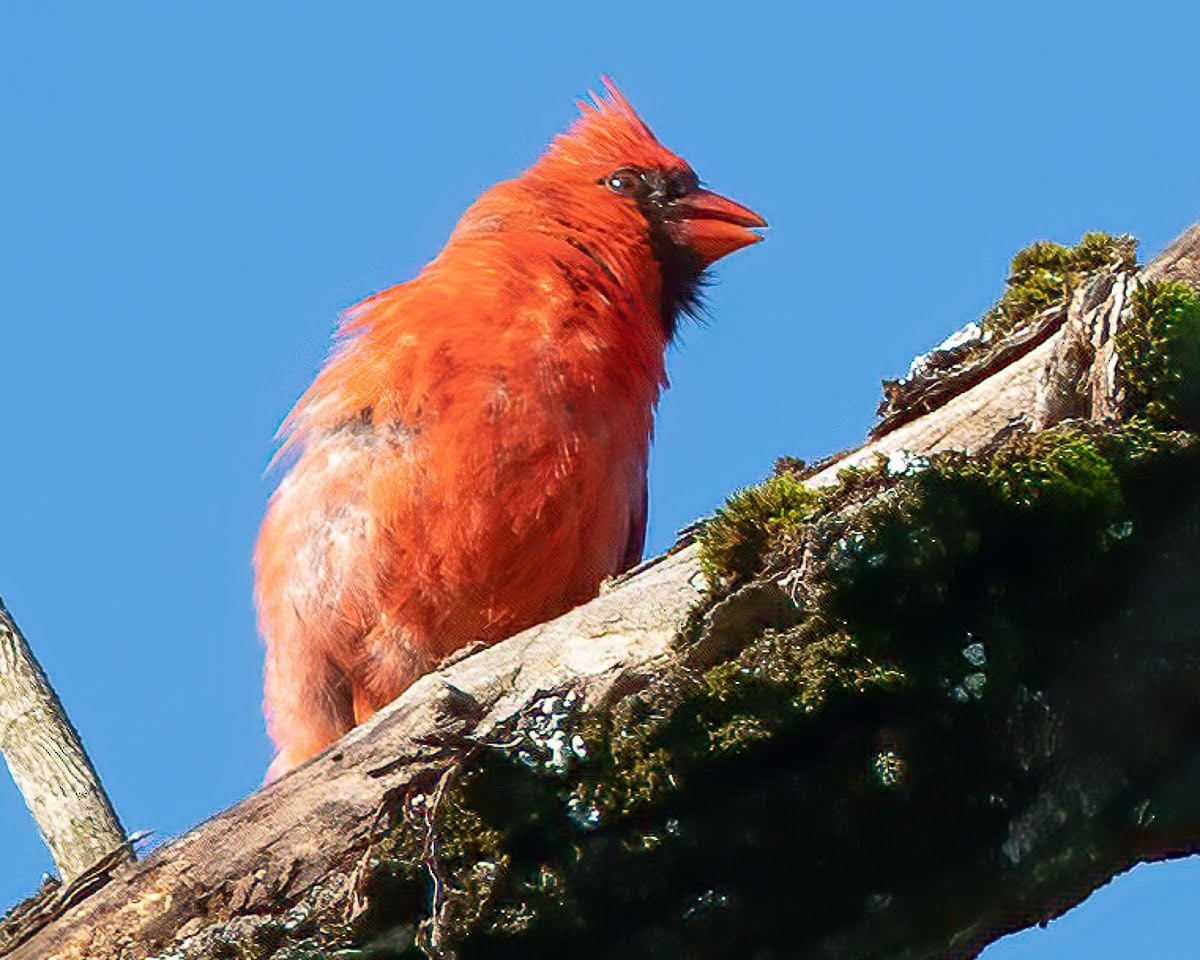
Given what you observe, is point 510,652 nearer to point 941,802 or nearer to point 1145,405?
point 941,802

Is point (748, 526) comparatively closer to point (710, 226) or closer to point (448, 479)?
point (448, 479)

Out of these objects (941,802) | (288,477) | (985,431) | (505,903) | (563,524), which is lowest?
(941,802)

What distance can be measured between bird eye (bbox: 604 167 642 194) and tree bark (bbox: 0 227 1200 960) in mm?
3131

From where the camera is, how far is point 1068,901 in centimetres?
292

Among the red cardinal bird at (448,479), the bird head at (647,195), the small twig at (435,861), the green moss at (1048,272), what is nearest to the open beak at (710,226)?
the bird head at (647,195)

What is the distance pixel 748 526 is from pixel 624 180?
3498mm

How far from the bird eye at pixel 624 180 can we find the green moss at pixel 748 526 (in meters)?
3.37

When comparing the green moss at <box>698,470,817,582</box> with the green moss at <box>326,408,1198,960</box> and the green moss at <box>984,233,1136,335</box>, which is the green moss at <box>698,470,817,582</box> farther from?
the green moss at <box>984,233,1136,335</box>

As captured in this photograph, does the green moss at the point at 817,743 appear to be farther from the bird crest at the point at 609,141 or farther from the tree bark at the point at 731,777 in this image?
the bird crest at the point at 609,141

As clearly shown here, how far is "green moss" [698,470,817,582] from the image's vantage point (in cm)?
321

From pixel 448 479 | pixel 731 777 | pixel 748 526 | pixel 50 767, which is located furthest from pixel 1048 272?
pixel 50 767

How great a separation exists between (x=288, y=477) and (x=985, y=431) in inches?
110

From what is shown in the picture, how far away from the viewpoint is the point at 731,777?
2828mm

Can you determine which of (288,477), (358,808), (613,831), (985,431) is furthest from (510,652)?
(288,477)
